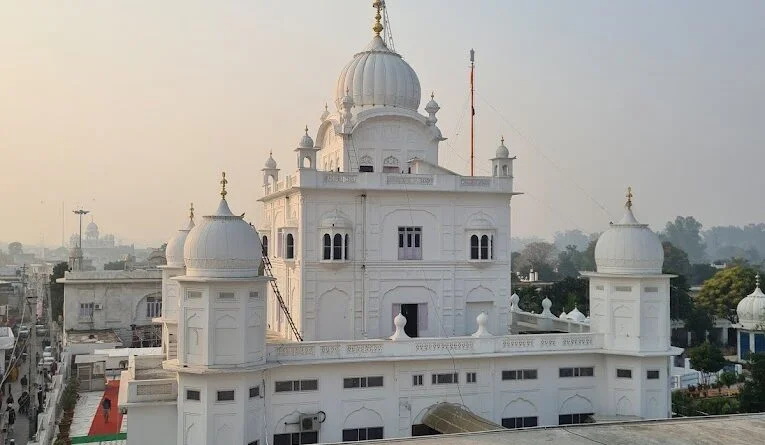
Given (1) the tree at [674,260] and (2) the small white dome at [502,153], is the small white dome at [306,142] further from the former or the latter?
(1) the tree at [674,260]

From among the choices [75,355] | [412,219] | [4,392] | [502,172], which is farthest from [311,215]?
[4,392]

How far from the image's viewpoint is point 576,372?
995 inches

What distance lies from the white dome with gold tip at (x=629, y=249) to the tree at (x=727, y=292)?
42.9 metres

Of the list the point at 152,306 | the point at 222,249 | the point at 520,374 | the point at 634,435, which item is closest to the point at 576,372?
the point at 520,374

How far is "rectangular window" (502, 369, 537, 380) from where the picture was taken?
24.6 metres

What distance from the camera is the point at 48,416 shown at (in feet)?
94.1

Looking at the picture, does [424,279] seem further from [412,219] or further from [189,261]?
[189,261]

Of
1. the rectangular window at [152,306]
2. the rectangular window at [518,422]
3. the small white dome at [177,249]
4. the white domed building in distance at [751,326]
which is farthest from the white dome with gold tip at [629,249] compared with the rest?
the rectangular window at [152,306]

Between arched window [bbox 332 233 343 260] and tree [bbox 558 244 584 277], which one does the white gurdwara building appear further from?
tree [bbox 558 244 584 277]

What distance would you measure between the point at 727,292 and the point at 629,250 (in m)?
45.4

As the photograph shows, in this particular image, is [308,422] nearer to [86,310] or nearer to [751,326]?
[86,310]

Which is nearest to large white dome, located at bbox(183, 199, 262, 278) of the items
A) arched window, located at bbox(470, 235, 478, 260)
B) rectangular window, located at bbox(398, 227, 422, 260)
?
rectangular window, located at bbox(398, 227, 422, 260)

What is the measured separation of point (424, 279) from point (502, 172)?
514 cm

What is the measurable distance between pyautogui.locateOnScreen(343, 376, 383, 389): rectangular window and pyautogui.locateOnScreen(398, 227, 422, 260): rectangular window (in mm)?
5063
